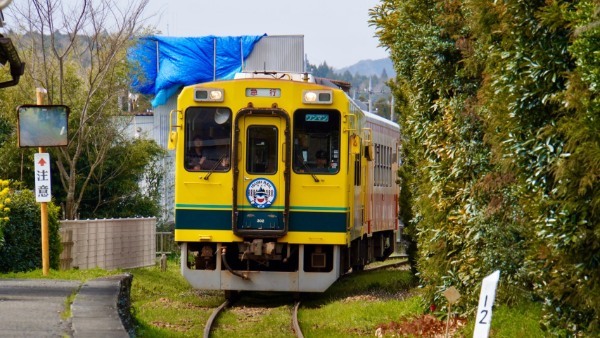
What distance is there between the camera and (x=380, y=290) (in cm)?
1930

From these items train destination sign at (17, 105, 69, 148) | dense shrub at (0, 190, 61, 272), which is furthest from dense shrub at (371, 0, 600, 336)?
dense shrub at (0, 190, 61, 272)

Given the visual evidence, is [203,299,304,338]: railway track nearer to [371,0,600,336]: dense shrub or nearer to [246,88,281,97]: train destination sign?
[371,0,600,336]: dense shrub

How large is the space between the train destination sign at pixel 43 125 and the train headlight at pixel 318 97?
11.0 feet

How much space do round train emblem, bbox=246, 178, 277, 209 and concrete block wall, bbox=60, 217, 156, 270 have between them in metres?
7.96

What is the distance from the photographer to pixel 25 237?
20.8 m

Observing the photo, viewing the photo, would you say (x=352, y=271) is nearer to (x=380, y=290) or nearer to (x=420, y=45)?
(x=380, y=290)

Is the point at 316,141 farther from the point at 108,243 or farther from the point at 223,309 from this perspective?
the point at 108,243

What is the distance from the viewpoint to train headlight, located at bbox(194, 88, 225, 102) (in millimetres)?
16594

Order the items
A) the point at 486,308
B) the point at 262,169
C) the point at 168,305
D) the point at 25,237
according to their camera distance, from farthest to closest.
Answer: the point at 25,237 < the point at 168,305 < the point at 262,169 < the point at 486,308

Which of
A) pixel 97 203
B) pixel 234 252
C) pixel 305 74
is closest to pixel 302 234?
pixel 234 252

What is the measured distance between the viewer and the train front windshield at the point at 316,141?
1664cm

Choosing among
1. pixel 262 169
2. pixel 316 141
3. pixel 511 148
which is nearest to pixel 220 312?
pixel 262 169

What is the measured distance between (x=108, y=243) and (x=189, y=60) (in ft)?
69.1

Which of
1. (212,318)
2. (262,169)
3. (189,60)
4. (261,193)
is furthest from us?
(189,60)
